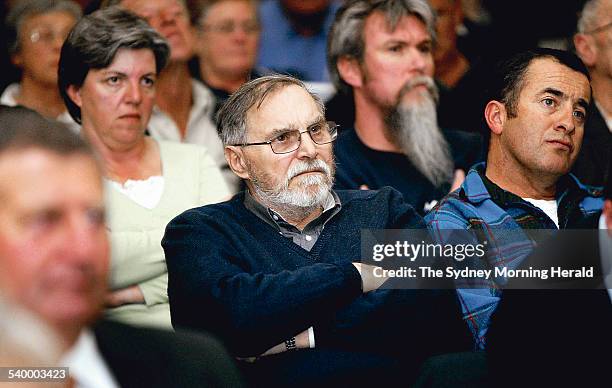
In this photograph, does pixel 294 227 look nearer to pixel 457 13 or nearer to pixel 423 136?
pixel 423 136

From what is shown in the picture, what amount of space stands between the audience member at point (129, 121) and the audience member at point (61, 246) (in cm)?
183

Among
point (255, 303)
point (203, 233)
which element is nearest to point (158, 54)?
point (203, 233)

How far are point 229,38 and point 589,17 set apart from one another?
1.66m

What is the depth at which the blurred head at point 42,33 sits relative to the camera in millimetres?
4496

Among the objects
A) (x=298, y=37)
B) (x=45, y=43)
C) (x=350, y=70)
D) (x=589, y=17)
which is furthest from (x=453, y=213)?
(x=298, y=37)

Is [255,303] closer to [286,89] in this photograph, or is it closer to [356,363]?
[356,363]

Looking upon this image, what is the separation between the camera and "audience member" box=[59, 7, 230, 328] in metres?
3.58

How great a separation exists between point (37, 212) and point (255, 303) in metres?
1.27

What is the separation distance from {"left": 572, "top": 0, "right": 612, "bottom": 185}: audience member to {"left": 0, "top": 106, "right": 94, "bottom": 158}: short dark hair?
248 cm

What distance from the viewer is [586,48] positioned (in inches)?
165

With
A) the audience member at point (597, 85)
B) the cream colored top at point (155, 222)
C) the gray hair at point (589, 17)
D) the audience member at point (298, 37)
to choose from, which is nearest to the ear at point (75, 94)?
the cream colored top at point (155, 222)

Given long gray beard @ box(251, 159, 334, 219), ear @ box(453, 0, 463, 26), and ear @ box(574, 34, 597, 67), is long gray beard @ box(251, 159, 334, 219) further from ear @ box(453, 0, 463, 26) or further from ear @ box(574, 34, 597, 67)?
ear @ box(453, 0, 463, 26)

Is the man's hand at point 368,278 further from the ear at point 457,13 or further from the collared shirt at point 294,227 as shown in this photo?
the ear at point 457,13

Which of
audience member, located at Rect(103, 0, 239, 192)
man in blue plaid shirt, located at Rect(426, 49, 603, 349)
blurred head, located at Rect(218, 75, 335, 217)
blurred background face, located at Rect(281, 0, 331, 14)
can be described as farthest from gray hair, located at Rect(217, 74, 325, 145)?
blurred background face, located at Rect(281, 0, 331, 14)
